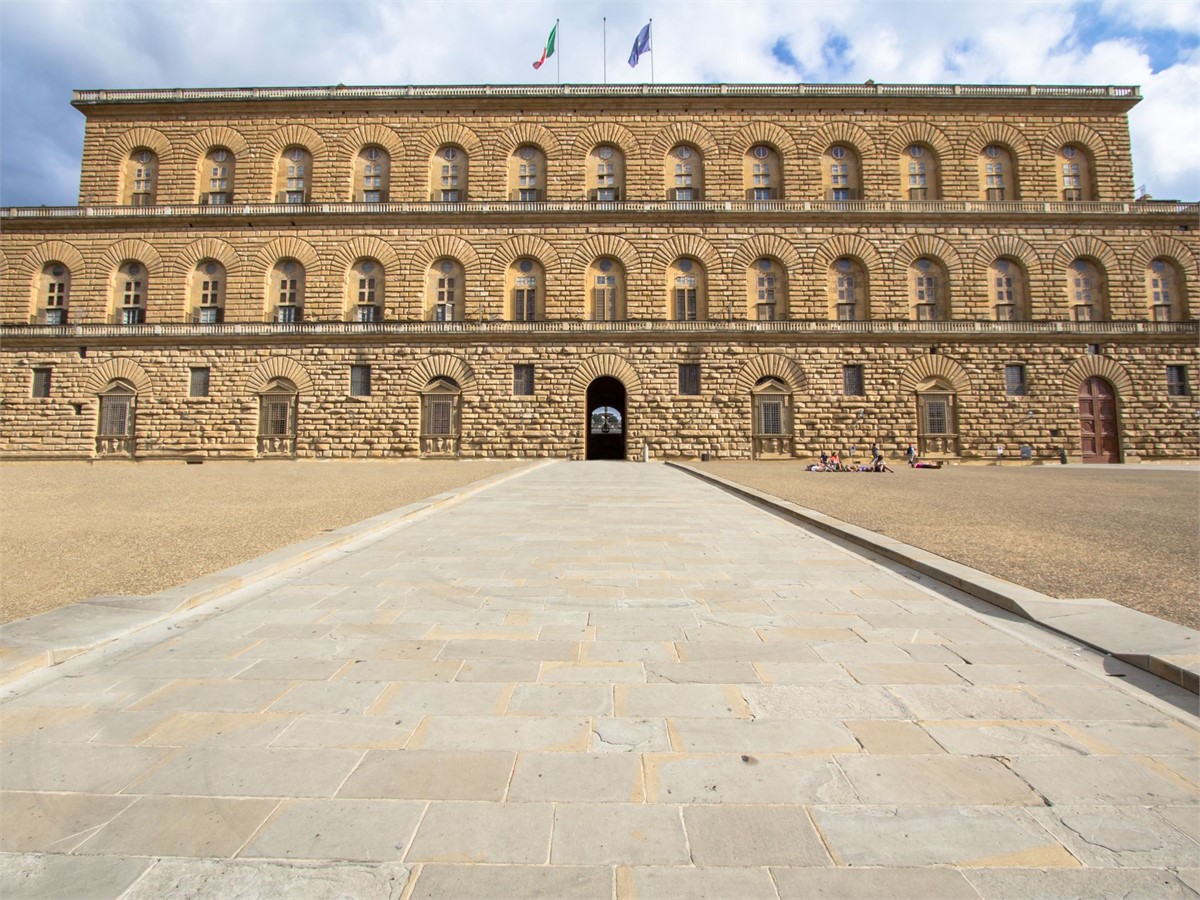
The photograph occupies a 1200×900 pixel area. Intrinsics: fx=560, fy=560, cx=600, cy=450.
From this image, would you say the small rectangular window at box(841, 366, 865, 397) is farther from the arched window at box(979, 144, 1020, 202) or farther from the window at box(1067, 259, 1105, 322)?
the arched window at box(979, 144, 1020, 202)

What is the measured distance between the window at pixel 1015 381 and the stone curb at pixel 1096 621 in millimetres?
23141

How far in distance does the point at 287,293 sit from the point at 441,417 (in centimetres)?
869

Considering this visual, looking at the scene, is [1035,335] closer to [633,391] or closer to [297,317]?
[633,391]

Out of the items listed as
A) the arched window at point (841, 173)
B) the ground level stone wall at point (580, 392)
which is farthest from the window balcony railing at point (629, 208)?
the ground level stone wall at point (580, 392)

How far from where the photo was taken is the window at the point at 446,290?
24.1 m

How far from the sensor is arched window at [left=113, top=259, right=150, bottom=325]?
2415cm

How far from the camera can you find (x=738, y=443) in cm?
2348

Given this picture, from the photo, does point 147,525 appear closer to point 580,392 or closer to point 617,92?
point 580,392

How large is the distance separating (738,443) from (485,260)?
43.4 ft

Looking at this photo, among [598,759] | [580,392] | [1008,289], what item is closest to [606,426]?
[580,392]

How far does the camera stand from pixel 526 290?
24.1 meters

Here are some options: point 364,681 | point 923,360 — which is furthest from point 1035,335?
point 364,681

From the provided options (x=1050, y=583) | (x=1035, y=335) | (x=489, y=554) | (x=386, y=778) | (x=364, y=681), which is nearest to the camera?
(x=386, y=778)

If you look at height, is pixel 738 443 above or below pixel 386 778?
above
